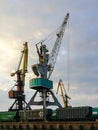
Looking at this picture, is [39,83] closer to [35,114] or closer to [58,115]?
[35,114]

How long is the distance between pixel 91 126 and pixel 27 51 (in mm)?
70678

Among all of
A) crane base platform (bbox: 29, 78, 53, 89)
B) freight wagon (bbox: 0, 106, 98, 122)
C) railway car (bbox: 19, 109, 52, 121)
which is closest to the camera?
freight wagon (bbox: 0, 106, 98, 122)

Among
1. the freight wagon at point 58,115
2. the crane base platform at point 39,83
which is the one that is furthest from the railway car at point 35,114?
the crane base platform at point 39,83

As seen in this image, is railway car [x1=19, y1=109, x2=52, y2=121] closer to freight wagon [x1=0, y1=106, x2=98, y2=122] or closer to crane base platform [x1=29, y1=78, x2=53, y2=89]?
freight wagon [x1=0, y1=106, x2=98, y2=122]

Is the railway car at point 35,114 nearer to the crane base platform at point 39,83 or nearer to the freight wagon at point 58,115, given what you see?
the freight wagon at point 58,115

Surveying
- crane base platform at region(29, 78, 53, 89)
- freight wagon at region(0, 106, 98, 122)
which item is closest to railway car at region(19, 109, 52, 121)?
freight wagon at region(0, 106, 98, 122)

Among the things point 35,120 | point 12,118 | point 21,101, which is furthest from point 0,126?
point 21,101

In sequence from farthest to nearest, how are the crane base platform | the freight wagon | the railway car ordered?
the crane base platform < the railway car < the freight wagon

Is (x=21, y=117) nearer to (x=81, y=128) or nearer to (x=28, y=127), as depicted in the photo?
(x=28, y=127)

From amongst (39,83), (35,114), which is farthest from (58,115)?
(39,83)

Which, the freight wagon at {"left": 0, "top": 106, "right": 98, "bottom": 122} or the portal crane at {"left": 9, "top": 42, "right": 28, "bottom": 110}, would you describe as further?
the portal crane at {"left": 9, "top": 42, "right": 28, "bottom": 110}

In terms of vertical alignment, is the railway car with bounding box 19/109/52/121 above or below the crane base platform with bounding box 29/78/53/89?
below

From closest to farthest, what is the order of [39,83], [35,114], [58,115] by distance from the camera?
1. [58,115]
2. [35,114]
3. [39,83]

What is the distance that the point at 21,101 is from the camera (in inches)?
5369
